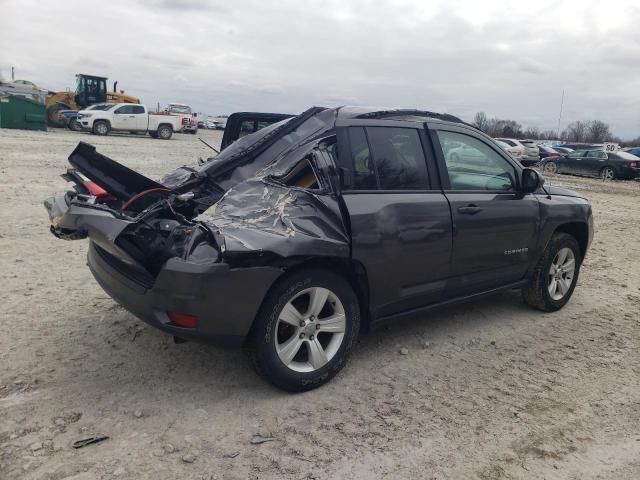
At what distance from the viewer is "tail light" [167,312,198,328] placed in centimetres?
296

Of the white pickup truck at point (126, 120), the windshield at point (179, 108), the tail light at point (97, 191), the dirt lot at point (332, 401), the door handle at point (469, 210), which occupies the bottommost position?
the dirt lot at point (332, 401)

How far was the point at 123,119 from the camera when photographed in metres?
28.4

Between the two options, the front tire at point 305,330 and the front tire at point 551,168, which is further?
the front tire at point 551,168

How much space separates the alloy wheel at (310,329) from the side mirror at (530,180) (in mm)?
2199

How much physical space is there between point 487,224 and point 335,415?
2019 millimetres

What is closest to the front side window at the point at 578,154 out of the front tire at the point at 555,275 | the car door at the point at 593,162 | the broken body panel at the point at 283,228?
the car door at the point at 593,162

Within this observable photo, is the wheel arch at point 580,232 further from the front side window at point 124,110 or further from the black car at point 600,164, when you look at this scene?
the front side window at point 124,110

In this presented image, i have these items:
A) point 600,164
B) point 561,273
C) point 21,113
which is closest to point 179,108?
point 21,113

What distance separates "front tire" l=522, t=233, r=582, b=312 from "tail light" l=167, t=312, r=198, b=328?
3373 mm

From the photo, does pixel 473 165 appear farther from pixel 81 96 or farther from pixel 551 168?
pixel 81 96

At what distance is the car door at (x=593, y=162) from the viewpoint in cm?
2412

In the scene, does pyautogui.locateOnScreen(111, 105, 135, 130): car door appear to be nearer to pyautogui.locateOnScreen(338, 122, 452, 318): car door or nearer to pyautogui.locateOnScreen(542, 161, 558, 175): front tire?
pyautogui.locateOnScreen(542, 161, 558, 175): front tire

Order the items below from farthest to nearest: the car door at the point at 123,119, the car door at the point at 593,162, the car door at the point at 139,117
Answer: the car door at the point at 139,117
the car door at the point at 123,119
the car door at the point at 593,162

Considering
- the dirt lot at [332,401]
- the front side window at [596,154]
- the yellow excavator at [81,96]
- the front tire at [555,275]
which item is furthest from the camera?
the yellow excavator at [81,96]
